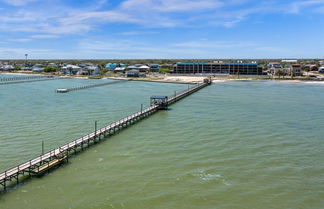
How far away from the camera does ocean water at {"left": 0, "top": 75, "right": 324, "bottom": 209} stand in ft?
66.4

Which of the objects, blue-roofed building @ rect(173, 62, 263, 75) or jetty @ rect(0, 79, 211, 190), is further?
blue-roofed building @ rect(173, 62, 263, 75)

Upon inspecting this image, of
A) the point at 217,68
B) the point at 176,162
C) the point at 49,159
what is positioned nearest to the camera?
the point at 49,159

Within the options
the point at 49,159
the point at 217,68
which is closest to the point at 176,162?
the point at 49,159

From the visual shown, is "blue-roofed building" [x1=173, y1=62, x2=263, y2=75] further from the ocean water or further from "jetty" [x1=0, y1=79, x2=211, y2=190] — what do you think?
"jetty" [x1=0, y1=79, x2=211, y2=190]

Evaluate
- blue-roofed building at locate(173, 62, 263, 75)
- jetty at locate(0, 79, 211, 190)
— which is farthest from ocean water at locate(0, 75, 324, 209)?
blue-roofed building at locate(173, 62, 263, 75)

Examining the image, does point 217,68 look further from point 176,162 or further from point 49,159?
point 49,159

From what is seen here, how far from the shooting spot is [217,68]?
161m

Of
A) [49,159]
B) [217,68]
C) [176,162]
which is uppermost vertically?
[217,68]

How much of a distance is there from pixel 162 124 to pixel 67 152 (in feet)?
56.5

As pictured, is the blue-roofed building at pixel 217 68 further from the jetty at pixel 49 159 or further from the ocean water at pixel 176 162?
the jetty at pixel 49 159

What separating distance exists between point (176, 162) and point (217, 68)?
139377 mm

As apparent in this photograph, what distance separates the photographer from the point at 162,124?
138ft

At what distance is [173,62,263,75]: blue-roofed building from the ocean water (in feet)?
360

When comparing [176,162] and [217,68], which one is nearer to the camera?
[176,162]
